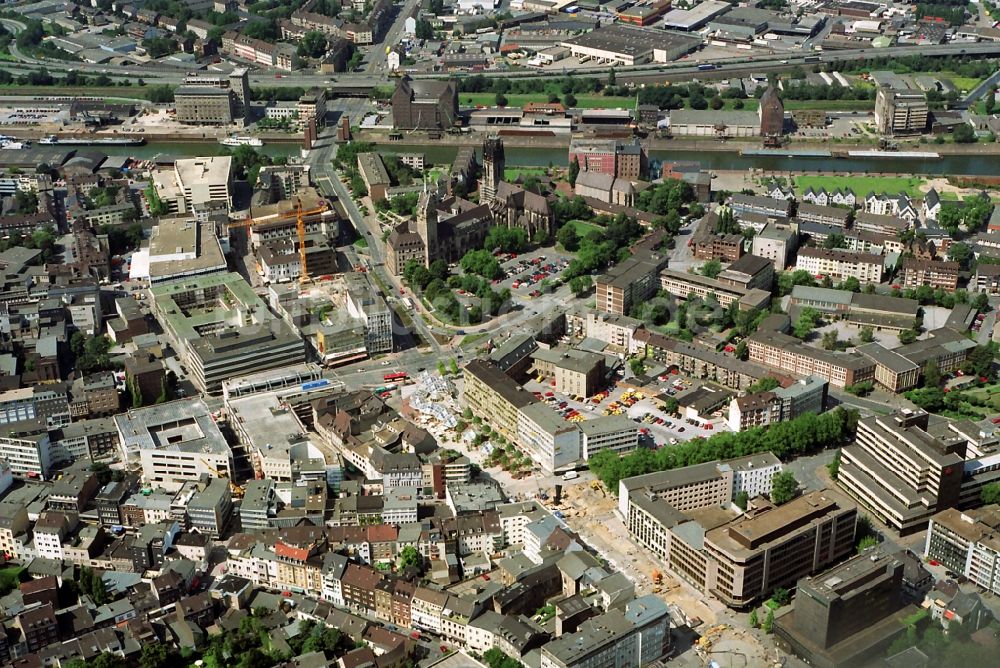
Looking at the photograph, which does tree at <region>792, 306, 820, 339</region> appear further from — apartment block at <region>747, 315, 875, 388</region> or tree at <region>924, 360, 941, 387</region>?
tree at <region>924, 360, 941, 387</region>

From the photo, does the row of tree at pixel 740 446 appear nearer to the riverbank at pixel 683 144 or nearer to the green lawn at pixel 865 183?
the green lawn at pixel 865 183

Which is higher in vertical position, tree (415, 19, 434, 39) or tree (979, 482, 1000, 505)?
tree (415, 19, 434, 39)

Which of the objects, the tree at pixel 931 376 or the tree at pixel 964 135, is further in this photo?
the tree at pixel 964 135

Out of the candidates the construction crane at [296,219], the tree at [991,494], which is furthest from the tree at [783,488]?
the construction crane at [296,219]

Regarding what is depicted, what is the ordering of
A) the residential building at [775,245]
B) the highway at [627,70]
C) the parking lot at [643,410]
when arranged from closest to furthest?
the parking lot at [643,410]
the residential building at [775,245]
the highway at [627,70]

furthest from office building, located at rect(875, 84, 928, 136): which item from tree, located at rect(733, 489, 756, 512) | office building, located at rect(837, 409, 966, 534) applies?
tree, located at rect(733, 489, 756, 512)

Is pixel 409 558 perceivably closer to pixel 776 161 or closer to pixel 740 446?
pixel 740 446

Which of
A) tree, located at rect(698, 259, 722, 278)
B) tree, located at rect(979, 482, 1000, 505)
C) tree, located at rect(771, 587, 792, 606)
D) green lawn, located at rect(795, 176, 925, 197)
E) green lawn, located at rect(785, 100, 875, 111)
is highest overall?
green lawn, located at rect(785, 100, 875, 111)
